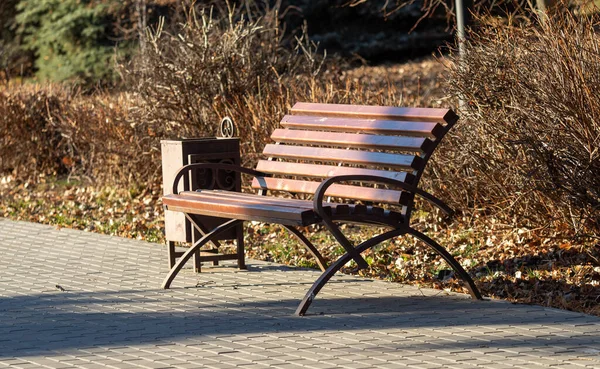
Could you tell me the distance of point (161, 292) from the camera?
6.32 m

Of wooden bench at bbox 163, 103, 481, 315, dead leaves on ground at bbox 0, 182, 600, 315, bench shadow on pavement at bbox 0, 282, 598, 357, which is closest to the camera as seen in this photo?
bench shadow on pavement at bbox 0, 282, 598, 357

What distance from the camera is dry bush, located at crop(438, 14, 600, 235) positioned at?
599 cm

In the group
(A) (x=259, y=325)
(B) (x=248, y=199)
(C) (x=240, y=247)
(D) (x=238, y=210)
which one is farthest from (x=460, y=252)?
(A) (x=259, y=325)

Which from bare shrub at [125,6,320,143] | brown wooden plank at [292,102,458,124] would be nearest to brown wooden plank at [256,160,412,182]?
brown wooden plank at [292,102,458,124]

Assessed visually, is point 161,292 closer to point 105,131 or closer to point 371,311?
point 371,311

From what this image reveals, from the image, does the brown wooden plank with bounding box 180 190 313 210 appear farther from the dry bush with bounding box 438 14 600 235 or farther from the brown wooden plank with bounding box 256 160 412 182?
the dry bush with bounding box 438 14 600 235

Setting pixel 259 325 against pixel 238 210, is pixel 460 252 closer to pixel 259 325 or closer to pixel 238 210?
pixel 238 210

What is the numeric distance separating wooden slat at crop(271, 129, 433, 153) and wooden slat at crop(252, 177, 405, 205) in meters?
0.28

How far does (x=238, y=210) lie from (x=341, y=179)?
0.65 meters

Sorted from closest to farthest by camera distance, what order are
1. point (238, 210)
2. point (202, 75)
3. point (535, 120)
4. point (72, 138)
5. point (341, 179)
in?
point (341, 179), point (238, 210), point (535, 120), point (202, 75), point (72, 138)

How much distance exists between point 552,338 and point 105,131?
277 inches

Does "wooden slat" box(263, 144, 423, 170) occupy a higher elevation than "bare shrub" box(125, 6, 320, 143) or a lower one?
lower

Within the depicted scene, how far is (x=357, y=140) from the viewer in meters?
6.41

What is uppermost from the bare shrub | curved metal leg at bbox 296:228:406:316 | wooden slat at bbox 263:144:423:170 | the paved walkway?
the bare shrub
